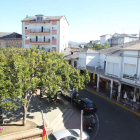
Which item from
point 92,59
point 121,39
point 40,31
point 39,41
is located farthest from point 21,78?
point 121,39

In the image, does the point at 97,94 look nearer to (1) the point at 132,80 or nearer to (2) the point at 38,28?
(1) the point at 132,80

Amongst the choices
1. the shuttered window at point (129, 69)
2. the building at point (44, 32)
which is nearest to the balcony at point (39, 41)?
the building at point (44, 32)

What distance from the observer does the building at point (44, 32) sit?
3759 centimetres

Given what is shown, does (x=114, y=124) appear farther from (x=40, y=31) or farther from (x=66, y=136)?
(x=40, y=31)

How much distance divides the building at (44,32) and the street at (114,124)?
24.4 metres

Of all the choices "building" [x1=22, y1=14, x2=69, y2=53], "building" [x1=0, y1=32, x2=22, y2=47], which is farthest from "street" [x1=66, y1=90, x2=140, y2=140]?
"building" [x1=0, y1=32, x2=22, y2=47]

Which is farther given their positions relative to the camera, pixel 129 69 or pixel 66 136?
pixel 129 69

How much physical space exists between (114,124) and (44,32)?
30.1 metres

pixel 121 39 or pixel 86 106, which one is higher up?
pixel 121 39

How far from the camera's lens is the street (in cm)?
1168

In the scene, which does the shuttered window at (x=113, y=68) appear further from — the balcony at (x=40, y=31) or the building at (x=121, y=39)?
the building at (x=121, y=39)

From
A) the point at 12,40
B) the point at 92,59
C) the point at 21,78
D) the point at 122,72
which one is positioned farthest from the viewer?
the point at 12,40

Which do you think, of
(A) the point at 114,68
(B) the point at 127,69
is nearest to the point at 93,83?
(A) the point at 114,68

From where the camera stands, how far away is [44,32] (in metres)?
37.5
